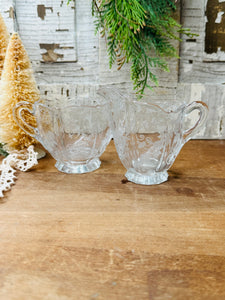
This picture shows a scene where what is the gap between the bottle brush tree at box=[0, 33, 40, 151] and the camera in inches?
27.0

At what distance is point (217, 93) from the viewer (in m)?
0.89

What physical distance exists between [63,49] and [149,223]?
2.03 feet

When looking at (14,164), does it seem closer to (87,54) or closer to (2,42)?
(2,42)

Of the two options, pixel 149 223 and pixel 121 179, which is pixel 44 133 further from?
pixel 149 223

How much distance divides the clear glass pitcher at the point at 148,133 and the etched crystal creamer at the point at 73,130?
5 cm

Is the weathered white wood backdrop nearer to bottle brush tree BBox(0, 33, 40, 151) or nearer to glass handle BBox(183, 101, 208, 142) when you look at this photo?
bottle brush tree BBox(0, 33, 40, 151)

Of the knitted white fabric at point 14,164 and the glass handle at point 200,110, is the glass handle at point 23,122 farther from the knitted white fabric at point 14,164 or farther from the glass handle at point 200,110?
the glass handle at point 200,110

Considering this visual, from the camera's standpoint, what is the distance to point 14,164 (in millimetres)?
693

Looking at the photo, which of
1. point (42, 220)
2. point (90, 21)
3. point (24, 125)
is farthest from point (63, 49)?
point (42, 220)

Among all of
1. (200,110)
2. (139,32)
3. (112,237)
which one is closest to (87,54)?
(139,32)

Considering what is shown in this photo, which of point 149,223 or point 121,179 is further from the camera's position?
point 121,179

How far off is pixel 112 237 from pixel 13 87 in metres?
0.43

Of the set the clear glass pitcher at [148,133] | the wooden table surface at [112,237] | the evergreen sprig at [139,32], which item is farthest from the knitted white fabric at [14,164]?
the evergreen sprig at [139,32]

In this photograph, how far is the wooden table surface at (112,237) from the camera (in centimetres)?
33
